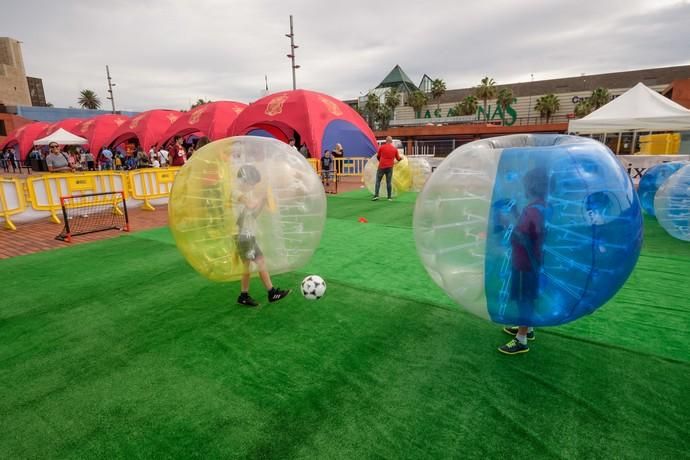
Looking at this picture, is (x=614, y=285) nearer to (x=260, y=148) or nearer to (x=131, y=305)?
(x=260, y=148)

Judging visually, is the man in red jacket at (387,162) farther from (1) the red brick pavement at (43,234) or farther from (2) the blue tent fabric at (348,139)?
(2) the blue tent fabric at (348,139)

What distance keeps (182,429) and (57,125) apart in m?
38.9

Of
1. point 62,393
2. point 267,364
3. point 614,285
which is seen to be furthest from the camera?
point 267,364

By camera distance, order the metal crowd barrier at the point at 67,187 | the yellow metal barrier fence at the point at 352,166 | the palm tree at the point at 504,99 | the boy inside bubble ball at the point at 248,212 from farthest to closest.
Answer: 1. the palm tree at the point at 504,99
2. the yellow metal barrier fence at the point at 352,166
3. the metal crowd barrier at the point at 67,187
4. the boy inside bubble ball at the point at 248,212

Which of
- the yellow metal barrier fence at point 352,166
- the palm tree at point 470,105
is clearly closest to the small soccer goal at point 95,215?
the yellow metal barrier fence at point 352,166

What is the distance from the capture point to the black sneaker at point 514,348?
3.20 meters

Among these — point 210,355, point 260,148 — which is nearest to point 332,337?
point 210,355

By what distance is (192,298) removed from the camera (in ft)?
14.7

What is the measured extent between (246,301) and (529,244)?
3035 mm

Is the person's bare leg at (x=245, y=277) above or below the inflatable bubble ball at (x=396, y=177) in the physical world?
below

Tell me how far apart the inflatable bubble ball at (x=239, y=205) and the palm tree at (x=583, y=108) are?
187 feet

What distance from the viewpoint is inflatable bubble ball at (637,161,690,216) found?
7824 mm

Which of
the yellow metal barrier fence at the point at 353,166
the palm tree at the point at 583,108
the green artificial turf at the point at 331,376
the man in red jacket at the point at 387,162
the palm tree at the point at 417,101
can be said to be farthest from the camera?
the palm tree at the point at 417,101

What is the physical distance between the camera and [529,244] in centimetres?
246
